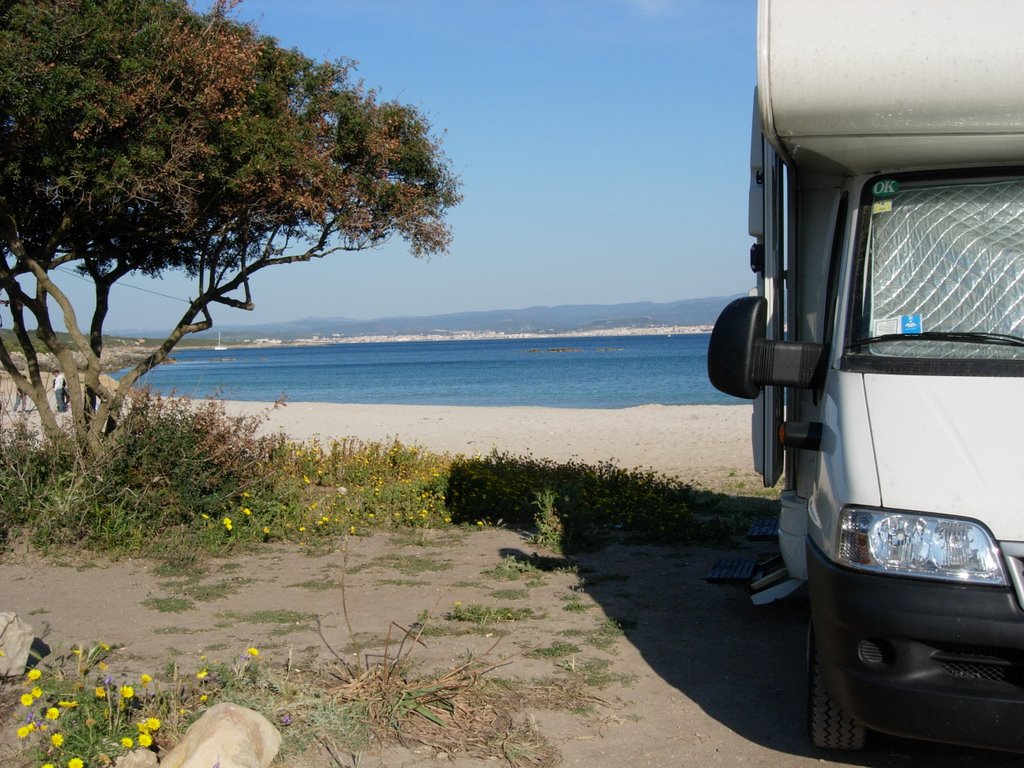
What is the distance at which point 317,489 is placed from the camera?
10633 mm

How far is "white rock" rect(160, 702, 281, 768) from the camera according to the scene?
3.78 m

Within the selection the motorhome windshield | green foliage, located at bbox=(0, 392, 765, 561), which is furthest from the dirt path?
the motorhome windshield

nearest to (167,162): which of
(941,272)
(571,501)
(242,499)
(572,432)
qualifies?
(242,499)

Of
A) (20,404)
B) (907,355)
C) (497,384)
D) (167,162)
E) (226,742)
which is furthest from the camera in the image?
(497,384)

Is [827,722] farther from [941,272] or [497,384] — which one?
[497,384]

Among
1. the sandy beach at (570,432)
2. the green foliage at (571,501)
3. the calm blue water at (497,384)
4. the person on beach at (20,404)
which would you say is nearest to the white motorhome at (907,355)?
the green foliage at (571,501)

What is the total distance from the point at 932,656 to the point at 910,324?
4.68ft

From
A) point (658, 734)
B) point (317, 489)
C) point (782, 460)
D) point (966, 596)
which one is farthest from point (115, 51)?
point (966, 596)

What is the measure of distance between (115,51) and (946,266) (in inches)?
236

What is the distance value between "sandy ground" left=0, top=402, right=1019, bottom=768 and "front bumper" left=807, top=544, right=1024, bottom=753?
0.91m

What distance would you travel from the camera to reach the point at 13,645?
15.8 ft

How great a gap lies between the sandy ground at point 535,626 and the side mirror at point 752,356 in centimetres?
164

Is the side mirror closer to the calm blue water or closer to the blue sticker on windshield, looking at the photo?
the blue sticker on windshield

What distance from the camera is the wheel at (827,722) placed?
4.26m
